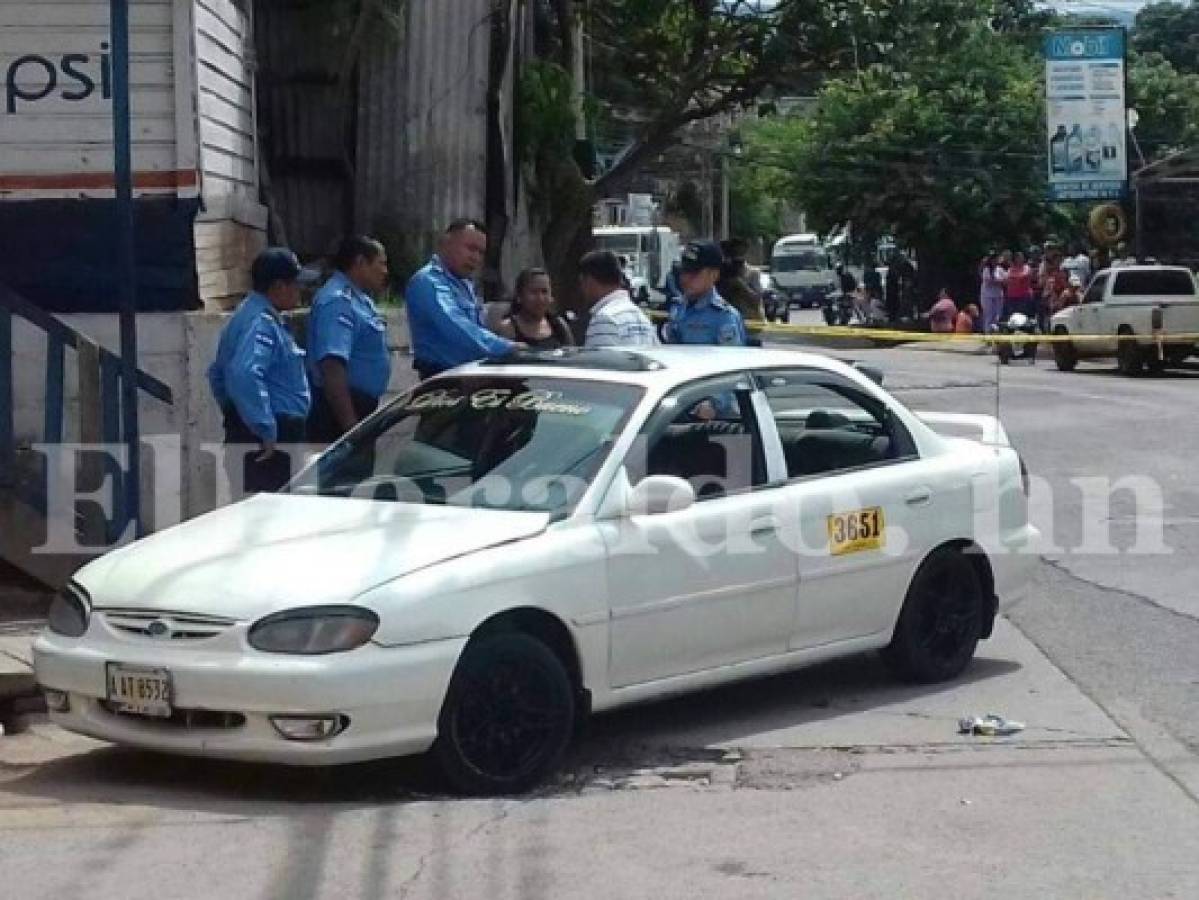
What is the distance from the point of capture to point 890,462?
29.7ft

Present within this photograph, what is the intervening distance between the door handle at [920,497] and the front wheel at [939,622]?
0.23m

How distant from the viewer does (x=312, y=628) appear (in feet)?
22.4

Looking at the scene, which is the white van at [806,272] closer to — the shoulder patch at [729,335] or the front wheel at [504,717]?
the shoulder patch at [729,335]

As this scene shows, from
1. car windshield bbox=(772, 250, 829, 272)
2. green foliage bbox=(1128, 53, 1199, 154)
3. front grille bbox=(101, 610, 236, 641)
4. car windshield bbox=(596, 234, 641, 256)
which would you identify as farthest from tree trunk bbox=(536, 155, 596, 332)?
car windshield bbox=(772, 250, 829, 272)

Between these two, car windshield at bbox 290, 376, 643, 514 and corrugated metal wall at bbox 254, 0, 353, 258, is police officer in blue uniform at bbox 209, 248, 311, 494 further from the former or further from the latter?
corrugated metal wall at bbox 254, 0, 353, 258

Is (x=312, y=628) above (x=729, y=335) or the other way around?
the other way around

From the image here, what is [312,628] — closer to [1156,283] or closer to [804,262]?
[1156,283]

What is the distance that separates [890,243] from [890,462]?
1788 inches

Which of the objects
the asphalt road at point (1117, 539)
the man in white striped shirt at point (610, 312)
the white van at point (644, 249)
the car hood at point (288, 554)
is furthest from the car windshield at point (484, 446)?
the white van at point (644, 249)

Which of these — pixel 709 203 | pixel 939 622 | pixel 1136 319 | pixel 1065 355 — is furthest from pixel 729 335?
pixel 709 203

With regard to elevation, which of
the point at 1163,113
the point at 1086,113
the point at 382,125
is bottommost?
the point at 382,125

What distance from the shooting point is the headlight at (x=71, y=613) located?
731 centimetres

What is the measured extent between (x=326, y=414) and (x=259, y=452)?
0.64 meters

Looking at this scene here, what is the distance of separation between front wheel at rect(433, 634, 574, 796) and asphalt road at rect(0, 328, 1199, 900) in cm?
13
